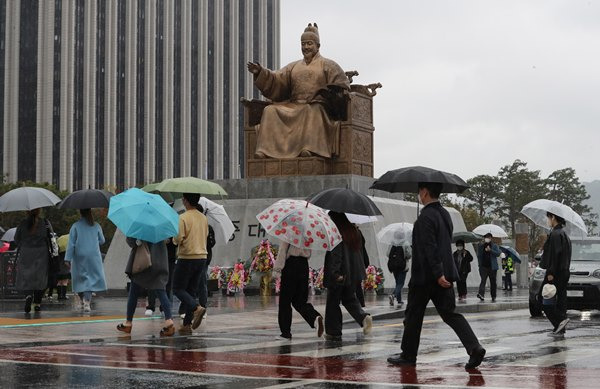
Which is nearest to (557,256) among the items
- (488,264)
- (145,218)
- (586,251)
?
(145,218)

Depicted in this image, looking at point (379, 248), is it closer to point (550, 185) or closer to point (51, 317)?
point (51, 317)

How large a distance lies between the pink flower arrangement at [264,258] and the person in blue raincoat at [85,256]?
23.2 ft

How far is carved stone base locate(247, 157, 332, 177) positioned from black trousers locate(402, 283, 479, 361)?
56.8 feet

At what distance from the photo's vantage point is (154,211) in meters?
13.0

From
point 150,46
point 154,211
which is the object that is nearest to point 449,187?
point 154,211

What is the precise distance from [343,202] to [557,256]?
281 centimetres

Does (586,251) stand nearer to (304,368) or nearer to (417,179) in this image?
(417,179)

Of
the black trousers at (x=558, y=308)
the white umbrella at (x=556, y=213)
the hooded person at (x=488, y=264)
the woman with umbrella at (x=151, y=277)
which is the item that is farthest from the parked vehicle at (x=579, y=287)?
the woman with umbrella at (x=151, y=277)

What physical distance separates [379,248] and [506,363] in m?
16.0

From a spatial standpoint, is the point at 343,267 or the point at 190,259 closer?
the point at 343,267

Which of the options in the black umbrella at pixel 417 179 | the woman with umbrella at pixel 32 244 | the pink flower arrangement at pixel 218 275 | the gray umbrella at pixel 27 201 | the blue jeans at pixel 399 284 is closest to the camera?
the black umbrella at pixel 417 179

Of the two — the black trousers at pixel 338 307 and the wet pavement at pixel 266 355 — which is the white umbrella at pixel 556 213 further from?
the black trousers at pixel 338 307

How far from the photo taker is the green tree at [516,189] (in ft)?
308

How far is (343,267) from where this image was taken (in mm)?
13031
